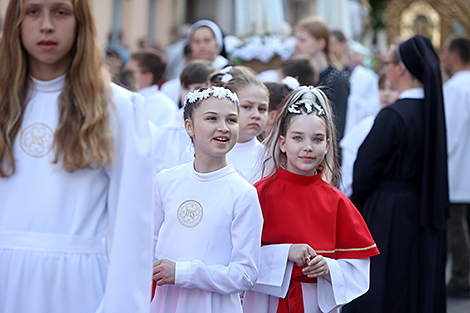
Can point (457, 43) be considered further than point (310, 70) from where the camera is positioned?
Yes

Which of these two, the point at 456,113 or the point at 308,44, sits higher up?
the point at 308,44

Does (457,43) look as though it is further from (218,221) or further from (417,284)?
(218,221)

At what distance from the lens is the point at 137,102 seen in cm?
229

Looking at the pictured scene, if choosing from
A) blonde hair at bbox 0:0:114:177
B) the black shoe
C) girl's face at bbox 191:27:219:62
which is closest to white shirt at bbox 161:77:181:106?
girl's face at bbox 191:27:219:62

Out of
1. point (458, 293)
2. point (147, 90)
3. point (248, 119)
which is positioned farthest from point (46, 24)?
point (458, 293)

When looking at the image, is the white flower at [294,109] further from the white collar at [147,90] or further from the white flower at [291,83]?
the white collar at [147,90]

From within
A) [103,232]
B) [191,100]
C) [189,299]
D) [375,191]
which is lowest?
[189,299]

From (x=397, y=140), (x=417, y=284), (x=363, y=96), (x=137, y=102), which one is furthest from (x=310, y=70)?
(x=363, y=96)

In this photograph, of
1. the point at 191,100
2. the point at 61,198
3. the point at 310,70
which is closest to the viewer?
the point at 61,198

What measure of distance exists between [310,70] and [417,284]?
1.92 meters

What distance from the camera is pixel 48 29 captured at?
2193 mm

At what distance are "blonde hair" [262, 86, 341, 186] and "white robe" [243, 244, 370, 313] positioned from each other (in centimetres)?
51

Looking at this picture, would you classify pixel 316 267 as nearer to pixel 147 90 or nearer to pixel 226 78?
pixel 226 78

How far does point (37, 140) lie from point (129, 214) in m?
0.42
